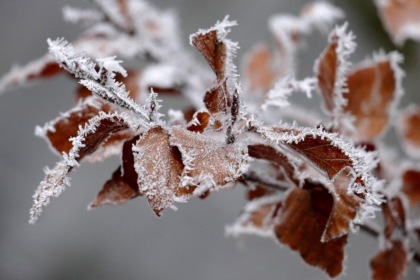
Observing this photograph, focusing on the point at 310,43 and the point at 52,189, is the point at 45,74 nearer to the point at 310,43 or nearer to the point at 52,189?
the point at 52,189

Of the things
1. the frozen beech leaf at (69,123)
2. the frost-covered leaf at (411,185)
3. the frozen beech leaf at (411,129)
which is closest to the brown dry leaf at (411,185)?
the frost-covered leaf at (411,185)

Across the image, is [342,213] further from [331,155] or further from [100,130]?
[100,130]

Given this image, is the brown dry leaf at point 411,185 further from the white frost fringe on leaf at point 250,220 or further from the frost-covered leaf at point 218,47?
the frost-covered leaf at point 218,47

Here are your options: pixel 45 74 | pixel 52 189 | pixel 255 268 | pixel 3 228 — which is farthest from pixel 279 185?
pixel 3 228

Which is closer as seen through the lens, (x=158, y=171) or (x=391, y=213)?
(x=158, y=171)

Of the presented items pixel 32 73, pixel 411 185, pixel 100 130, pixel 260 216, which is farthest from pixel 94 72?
pixel 411 185

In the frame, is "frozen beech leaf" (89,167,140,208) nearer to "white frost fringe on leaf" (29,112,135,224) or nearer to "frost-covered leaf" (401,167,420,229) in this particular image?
"white frost fringe on leaf" (29,112,135,224)

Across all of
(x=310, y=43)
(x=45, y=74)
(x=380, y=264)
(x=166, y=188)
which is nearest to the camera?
(x=166, y=188)
